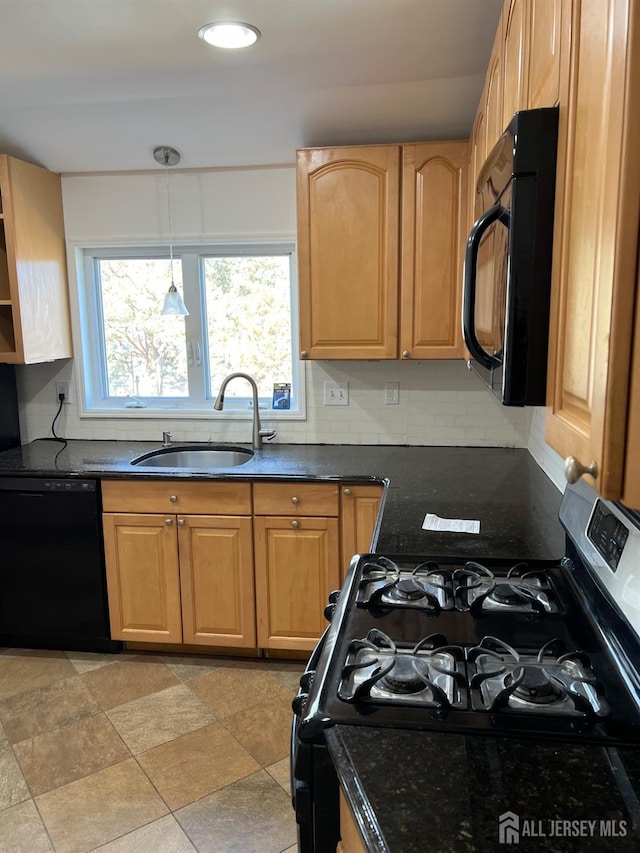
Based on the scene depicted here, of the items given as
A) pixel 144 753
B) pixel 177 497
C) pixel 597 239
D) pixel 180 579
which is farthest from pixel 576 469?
pixel 180 579

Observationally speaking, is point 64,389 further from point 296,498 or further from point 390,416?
point 390,416

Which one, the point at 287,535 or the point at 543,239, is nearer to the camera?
the point at 543,239

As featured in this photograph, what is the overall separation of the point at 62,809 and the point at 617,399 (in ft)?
6.93

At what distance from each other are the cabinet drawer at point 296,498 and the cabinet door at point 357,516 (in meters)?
0.05

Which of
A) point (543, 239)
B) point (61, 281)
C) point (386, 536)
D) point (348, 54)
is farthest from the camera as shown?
point (61, 281)

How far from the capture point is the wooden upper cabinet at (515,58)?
1.30 meters

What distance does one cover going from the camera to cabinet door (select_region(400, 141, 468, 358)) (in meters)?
2.65

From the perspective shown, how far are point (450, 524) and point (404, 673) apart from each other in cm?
89

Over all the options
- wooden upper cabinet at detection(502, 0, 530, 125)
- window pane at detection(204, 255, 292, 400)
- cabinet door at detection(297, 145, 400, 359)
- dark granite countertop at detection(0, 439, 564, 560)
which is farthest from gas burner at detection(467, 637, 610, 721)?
window pane at detection(204, 255, 292, 400)

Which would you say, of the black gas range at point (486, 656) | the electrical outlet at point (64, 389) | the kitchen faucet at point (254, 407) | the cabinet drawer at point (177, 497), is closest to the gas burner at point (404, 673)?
the black gas range at point (486, 656)

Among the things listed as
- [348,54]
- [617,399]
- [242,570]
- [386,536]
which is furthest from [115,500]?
[617,399]

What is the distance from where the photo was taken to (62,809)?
2.02 metres

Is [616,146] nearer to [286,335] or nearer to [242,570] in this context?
[242,570]

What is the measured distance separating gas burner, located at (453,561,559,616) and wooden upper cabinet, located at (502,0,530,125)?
99 centimetres
